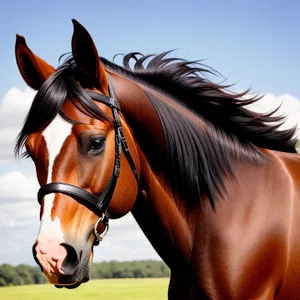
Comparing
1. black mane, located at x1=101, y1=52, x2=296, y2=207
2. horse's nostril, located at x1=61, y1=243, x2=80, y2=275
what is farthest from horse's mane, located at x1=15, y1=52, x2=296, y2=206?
horse's nostril, located at x1=61, y1=243, x2=80, y2=275

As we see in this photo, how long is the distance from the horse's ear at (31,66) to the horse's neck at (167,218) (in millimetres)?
1427

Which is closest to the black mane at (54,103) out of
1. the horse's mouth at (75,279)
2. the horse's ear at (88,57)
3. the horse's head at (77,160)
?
the horse's head at (77,160)

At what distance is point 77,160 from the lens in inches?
191

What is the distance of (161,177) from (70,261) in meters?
1.40

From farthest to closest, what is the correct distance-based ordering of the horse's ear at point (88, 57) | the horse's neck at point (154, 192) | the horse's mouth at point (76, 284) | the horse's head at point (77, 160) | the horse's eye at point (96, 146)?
1. the horse's neck at point (154, 192)
2. the horse's ear at point (88, 57)
3. the horse's eye at point (96, 146)
4. the horse's mouth at point (76, 284)
5. the horse's head at point (77, 160)

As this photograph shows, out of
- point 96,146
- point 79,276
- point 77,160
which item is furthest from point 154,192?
point 79,276

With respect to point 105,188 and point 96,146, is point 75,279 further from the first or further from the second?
point 96,146

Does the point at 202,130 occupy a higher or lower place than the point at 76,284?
higher

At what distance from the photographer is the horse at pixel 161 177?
4.82 meters

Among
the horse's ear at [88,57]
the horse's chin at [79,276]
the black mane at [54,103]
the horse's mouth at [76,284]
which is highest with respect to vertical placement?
the horse's ear at [88,57]

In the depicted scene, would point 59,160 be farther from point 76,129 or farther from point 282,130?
point 282,130

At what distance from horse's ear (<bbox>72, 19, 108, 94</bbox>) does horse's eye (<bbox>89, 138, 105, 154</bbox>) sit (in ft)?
2.05

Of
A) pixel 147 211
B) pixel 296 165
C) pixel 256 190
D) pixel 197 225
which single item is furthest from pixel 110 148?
pixel 296 165

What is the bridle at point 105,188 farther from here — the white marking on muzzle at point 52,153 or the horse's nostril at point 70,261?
the horse's nostril at point 70,261
